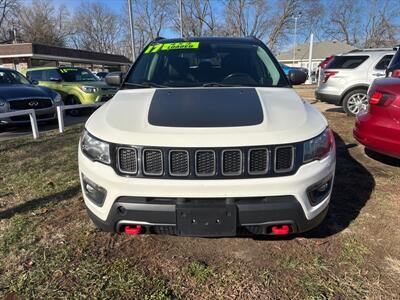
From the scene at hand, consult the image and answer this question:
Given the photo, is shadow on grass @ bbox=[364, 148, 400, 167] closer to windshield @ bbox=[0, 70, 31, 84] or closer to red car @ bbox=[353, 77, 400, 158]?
red car @ bbox=[353, 77, 400, 158]

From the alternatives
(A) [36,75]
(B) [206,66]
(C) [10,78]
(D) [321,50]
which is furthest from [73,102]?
(D) [321,50]

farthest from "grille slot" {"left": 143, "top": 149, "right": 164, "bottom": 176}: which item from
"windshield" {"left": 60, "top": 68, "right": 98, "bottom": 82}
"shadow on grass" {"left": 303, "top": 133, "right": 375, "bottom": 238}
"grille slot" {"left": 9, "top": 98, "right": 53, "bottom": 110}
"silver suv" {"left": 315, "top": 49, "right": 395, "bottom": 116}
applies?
"windshield" {"left": 60, "top": 68, "right": 98, "bottom": 82}

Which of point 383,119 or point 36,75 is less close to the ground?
point 383,119

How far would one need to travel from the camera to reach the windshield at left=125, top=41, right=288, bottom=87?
3545 mm

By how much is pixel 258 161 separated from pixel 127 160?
865mm

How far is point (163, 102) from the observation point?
284cm

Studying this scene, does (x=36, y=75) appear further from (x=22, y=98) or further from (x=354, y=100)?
(x=354, y=100)

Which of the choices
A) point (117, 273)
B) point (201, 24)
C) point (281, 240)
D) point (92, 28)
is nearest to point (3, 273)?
point (117, 273)

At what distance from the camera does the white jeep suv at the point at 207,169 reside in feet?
7.57

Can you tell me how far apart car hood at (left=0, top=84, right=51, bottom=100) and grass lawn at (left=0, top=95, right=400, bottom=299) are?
15.4ft

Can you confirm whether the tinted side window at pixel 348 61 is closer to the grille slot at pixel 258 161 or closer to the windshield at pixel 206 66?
the windshield at pixel 206 66

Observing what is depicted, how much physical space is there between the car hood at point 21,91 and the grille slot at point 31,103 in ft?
0.33

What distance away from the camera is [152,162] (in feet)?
7.73

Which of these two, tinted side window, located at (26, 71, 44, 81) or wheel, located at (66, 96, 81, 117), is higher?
tinted side window, located at (26, 71, 44, 81)
